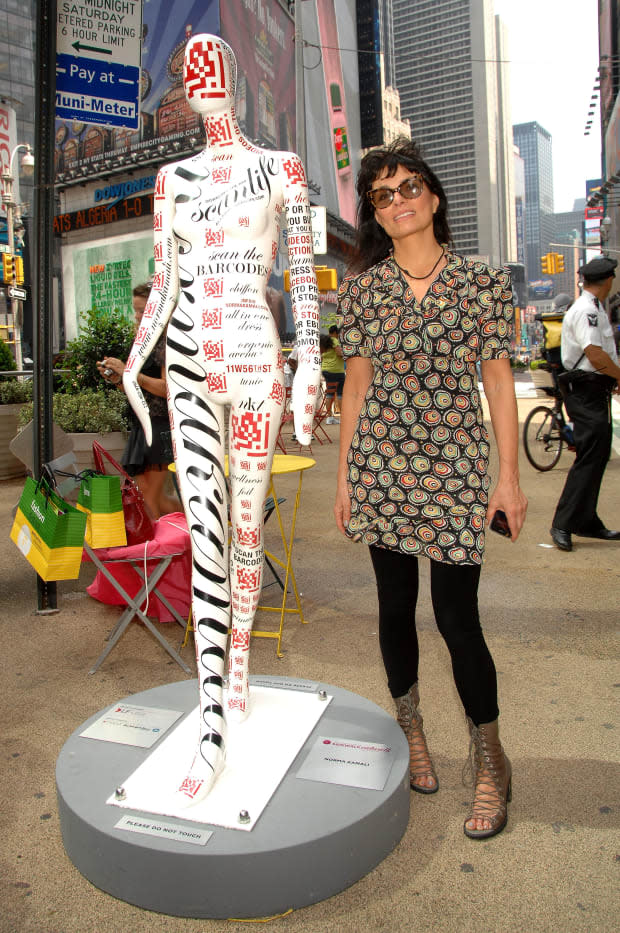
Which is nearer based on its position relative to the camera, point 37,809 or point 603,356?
point 37,809

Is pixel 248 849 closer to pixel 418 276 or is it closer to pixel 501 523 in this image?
pixel 501 523

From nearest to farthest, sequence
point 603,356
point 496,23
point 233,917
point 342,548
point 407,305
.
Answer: point 233,917, point 407,305, point 603,356, point 342,548, point 496,23

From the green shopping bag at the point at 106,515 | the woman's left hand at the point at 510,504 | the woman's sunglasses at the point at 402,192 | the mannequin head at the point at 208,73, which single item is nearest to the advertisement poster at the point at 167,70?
the green shopping bag at the point at 106,515

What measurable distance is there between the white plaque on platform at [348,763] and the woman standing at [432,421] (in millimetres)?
310

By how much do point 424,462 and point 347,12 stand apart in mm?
44142

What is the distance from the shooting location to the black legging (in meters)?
2.27

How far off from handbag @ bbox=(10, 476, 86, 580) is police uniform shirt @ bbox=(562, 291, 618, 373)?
3.70 meters

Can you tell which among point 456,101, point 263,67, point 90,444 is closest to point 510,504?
point 90,444

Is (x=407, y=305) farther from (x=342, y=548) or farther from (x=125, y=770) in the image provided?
(x=342, y=548)

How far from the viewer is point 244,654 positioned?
2.61 m

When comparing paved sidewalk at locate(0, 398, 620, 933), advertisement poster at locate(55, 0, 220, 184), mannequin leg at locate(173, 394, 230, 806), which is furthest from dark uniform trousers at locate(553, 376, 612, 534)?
advertisement poster at locate(55, 0, 220, 184)

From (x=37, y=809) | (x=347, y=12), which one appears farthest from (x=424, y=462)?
(x=347, y=12)

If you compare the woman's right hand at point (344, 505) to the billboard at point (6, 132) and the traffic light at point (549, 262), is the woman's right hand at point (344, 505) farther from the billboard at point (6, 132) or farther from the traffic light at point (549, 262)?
the traffic light at point (549, 262)

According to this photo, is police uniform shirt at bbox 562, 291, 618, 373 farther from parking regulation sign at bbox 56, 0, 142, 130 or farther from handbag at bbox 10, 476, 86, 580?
handbag at bbox 10, 476, 86, 580
